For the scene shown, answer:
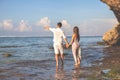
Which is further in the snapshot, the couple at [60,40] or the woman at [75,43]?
the woman at [75,43]

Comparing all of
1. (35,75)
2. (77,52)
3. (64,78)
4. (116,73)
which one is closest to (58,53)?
(77,52)

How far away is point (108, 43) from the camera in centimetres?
4359

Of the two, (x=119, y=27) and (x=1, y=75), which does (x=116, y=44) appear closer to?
(x=119, y=27)

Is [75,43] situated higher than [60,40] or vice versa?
[60,40]

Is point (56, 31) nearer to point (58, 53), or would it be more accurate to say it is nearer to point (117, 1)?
point (58, 53)

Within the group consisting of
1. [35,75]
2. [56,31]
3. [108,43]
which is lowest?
[108,43]

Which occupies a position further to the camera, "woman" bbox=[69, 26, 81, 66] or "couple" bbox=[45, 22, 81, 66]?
"woman" bbox=[69, 26, 81, 66]

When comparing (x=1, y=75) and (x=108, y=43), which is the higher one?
(x=1, y=75)

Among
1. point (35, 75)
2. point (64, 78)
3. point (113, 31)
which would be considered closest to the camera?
point (64, 78)

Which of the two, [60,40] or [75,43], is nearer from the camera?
[60,40]

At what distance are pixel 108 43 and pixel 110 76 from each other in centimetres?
3225

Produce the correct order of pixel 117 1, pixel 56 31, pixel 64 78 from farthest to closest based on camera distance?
pixel 117 1 < pixel 56 31 < pixel 64 78

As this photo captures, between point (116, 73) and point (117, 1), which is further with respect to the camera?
point (117, 1)

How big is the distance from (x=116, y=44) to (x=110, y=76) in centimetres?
3075
